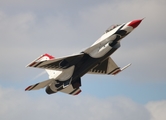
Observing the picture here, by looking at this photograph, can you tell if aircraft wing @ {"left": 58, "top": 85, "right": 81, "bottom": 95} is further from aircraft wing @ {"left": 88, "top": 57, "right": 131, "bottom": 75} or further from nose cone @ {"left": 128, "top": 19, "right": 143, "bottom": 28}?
nose cone @ {"left": 128, "top": 19, "right": 143, "bottom": 28}

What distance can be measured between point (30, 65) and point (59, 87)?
4.91m

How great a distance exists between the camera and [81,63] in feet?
173

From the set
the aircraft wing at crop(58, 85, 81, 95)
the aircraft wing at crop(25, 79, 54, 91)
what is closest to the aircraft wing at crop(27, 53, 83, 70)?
the aircraft wing at crop(25, 79, 54, 91)

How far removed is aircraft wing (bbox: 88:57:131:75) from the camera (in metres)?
57.8

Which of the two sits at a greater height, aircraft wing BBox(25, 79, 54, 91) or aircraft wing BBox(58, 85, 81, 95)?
aircraft wing BBox(25, 79, 54, 91)

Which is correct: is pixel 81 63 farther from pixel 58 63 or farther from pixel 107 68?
pixel 107 68

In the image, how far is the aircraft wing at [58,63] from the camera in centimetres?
5272

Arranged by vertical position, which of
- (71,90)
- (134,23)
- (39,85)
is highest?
(39,85)

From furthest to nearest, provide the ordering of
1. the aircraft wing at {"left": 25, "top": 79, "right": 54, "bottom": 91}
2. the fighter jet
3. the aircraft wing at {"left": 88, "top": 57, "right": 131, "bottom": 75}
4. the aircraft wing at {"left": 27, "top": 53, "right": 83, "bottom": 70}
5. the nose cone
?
the aircraft wing at {"left": 88, "top": 57, "right": 131, "bottom": 75} → the aircraft wing at {"left": 25, "top": 79, "right": 54, "bottom": 91} → the aircraft wing at {"left": 27, "top": 53, "right": 83, "bottom": 70} → the fighter jet → the nose cone

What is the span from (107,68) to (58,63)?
7.11m

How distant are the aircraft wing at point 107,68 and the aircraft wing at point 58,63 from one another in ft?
17.9

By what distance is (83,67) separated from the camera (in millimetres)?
52906

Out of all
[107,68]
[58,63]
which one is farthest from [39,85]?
[107,68]

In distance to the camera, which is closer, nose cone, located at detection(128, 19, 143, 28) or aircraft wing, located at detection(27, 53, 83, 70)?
nose cone, located at detection(128, 19, 143, 28)
